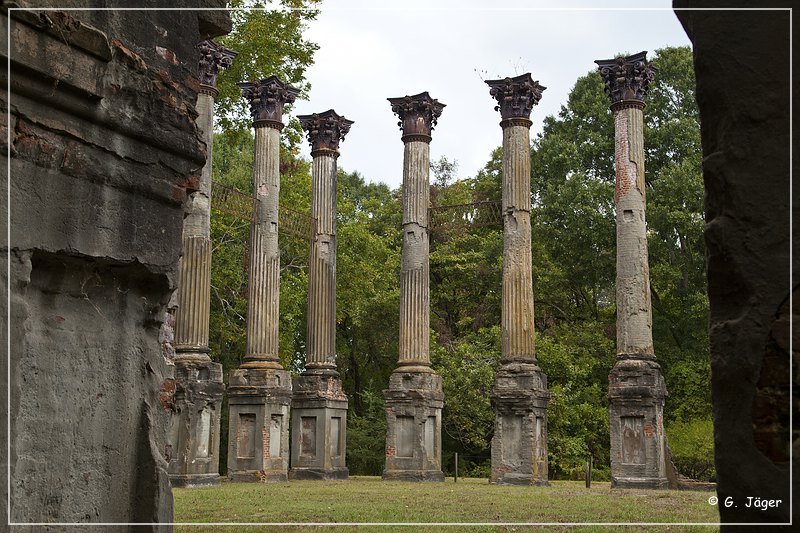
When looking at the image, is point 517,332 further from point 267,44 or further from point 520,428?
point 267,44

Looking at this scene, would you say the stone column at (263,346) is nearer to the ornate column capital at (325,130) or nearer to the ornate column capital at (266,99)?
the ornate column capital at (266,99)

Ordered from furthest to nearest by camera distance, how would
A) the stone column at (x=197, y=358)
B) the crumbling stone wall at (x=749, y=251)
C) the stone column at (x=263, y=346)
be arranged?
the stone column at (x=263, y=346) → the stone column at (x=197, y=358) → the crumbling stone wall at (x=749, y=251)

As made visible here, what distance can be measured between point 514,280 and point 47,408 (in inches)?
741

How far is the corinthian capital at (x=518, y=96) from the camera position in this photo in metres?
23.6

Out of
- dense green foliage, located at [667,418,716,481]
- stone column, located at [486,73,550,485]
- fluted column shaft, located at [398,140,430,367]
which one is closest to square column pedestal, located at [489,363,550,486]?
stone column, located at [486,73,550,485]

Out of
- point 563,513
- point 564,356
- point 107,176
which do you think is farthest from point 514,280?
point 107,176

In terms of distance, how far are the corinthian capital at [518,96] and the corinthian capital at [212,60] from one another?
282 inches

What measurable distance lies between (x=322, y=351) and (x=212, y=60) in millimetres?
8646

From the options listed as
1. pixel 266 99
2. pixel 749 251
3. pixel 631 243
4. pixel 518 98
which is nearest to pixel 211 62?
pixel 266 99

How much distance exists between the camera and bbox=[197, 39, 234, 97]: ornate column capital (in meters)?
21.0

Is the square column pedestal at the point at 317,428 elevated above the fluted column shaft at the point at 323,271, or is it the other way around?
the fluted column shaft at the point at 323,271

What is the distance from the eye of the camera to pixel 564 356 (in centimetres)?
2880

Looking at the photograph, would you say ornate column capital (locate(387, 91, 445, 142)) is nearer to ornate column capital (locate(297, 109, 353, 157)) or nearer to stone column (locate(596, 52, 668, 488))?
ornate column capital (locate(297, 109, 353, 157))

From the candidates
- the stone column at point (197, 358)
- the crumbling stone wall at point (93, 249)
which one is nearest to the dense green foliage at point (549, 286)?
the stone column at point (197, 358)
